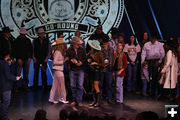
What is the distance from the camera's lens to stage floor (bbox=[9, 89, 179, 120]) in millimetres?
7223

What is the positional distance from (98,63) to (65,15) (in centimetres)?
406

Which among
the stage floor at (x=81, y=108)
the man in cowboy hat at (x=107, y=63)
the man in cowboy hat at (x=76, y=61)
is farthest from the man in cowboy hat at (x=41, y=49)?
the man in cowboy hat at (x=107, y=63)

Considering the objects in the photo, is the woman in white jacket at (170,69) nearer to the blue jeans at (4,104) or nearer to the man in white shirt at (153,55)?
the man in white shirt at (153,55)

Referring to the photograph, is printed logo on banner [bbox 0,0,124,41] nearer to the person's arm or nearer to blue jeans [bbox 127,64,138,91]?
blue jeans [bbox 127,64,138,91]

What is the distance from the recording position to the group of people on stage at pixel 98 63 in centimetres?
788

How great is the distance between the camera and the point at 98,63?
7.83 meters

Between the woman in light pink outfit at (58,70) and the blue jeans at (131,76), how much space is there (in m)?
2.57

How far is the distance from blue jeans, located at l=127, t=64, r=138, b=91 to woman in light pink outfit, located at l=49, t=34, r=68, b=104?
2567mm

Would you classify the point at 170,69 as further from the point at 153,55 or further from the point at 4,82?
the point at 4,82

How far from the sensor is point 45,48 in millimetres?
9969

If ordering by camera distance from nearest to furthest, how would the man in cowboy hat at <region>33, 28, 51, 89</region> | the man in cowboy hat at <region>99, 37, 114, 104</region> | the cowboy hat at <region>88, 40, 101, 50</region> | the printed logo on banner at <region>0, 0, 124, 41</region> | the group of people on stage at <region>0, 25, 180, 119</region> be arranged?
1. the cowboy hat at <region>88, 40, 101, 50</region>
2. the group of people on stage at <region>0, 25, 180, 119</region>
3. the man in cowboy hat at <region>99, 37, 114, 104</region>
4. the man in cowboy hat at <region>33, 28, 51, 89</region>
5. the printed logo on banner at <region>0, 0, 124, 41</region>

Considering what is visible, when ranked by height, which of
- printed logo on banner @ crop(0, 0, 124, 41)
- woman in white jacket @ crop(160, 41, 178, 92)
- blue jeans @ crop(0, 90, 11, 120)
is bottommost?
blue jeans @ crop(0, 90, 11, 120)

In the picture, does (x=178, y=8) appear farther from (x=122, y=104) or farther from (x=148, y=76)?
(x=122, y=104)

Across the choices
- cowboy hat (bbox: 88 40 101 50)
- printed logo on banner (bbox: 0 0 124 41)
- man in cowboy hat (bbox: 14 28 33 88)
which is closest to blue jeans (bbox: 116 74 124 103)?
cowboy hat (bbox: 88 40 101 50)
